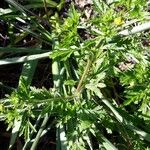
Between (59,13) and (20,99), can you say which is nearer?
(20,99)

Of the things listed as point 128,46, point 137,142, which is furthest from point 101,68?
point 137,142

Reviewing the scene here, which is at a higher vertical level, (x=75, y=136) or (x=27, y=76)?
(x=27, y=76)

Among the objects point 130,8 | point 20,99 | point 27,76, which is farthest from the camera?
point 27,76

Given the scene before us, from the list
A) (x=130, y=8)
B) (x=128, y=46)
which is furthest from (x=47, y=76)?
(x=130, y=8)

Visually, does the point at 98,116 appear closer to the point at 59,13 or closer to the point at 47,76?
the point at 47,76

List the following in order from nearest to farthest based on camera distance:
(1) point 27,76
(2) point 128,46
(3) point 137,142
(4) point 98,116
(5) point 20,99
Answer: (5) point 20,99 → (2) point 128,46 → (4) point 98,116 → (3) point 137,142 → (1) point 27,76

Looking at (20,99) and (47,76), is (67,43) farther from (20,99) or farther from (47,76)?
(47,76)

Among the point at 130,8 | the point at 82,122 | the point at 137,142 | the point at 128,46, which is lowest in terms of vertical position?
the point at 137,142
